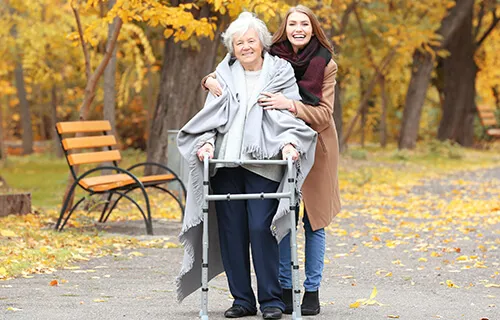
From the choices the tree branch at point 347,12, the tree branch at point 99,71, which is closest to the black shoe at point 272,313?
the tree branch at point 99,71

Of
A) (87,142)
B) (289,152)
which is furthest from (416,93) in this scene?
(289,152)

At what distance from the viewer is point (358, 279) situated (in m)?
7.01

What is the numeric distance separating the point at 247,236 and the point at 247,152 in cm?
53

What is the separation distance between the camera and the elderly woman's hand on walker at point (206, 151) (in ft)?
16.6

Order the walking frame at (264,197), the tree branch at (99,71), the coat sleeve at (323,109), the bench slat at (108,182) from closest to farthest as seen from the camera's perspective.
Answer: the walking frame at (264,197) < the coat sleeve at (323,109) < the bench slat at (108,182) < the tree branch at (99,71)

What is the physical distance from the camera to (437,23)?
23172 millimetres

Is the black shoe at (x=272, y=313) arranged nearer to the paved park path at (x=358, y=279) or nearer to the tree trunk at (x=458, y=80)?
the paved park path at (x=358, y=279)

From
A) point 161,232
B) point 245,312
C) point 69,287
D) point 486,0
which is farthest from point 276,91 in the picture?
point 486,0

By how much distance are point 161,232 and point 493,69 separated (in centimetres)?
2454

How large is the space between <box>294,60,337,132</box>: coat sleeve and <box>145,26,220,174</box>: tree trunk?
8.80 metres

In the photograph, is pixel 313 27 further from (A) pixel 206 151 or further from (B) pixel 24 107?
(B) pixel 24 107

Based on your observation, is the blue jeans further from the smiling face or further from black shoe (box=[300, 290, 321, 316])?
the smiling face

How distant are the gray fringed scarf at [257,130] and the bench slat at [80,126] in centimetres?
448

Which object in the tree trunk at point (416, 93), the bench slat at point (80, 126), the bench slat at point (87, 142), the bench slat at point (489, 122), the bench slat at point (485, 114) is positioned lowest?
the bench slat at point (489, 122)
